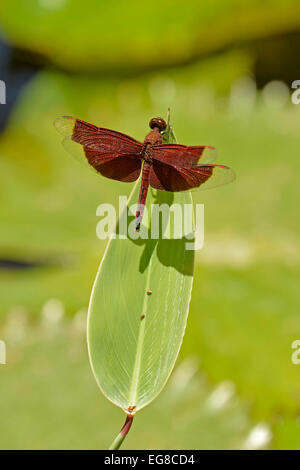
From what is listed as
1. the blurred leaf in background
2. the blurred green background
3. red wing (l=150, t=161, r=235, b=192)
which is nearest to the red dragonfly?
red wing (l=150, t=161, r=235, b=192)

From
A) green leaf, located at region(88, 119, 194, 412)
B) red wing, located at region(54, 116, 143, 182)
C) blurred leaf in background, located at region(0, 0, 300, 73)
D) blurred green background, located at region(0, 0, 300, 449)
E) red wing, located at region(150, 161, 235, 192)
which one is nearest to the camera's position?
green leaf, located at region(88, 119, 194, 412)

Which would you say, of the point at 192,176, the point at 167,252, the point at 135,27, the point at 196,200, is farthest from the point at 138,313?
the point at 135,27

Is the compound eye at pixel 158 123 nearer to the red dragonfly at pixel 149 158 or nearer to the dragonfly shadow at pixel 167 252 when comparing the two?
the red dragonfly at pixel 149 158

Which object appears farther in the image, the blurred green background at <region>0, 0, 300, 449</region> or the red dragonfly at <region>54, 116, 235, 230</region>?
the blurred green background at <region>0, 0, 300, 449</region>

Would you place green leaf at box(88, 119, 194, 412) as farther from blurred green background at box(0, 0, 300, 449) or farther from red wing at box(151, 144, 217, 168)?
blurred green background at box(0, 0, 300, 449)

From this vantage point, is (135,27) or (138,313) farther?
(135,27)

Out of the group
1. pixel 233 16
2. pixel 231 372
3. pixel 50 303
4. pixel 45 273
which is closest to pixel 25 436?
pixel 50 303

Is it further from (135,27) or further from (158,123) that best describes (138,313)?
(135,27)
